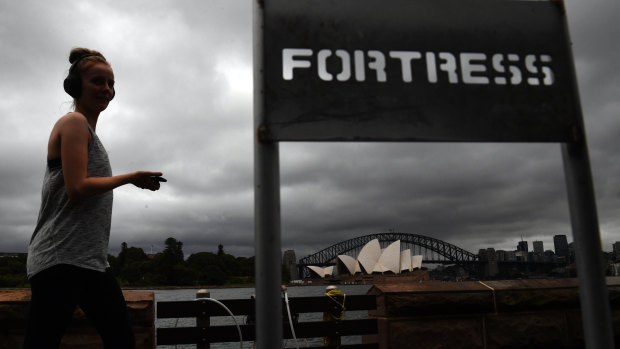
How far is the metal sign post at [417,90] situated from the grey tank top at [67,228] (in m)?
0.92

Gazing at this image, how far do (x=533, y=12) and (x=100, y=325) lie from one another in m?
1.59

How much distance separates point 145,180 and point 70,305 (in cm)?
Result: 48

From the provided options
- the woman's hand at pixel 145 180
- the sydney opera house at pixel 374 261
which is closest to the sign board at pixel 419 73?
the woman's hand at pixel 145 180

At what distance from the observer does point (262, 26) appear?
2.87 feet

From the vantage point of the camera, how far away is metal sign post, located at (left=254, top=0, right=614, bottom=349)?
2.76 ft

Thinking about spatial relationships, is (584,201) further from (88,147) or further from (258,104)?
(88,147)

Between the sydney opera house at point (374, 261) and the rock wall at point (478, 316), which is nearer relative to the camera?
the rock wall at point (478, 316)

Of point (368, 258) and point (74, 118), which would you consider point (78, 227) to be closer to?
point (74, 118)

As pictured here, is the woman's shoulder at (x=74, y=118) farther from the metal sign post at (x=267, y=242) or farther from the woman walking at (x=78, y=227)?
the metal sign post at (x=267, y=242)

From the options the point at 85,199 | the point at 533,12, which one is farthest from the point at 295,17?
the point at 85,199

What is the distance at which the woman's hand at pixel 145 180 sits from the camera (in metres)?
1.37

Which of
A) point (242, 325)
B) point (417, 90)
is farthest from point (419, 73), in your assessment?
point (242, 325)

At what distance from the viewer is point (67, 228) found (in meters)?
1.48

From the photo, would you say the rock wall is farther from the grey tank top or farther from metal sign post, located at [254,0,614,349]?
metal sign post, located at [254,0,614,349]
